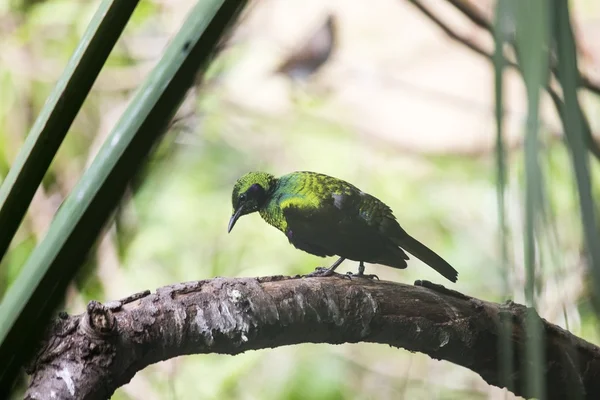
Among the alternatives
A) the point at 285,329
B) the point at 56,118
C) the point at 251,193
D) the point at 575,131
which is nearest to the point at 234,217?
the point at 251,193

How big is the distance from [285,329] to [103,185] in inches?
11.0

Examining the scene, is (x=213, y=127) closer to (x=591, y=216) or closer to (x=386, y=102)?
(x=386, y=102)

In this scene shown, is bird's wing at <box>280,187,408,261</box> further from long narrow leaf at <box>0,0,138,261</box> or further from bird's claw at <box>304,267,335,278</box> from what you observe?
long narrow leaf at <box>0,0,138,261</box>

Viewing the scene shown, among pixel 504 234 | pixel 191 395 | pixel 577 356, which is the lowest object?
pixel 191 395

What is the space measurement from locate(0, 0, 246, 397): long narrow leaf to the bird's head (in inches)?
11.0

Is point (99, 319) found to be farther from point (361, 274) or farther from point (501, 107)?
point (501, 107)

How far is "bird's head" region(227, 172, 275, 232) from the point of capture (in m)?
0.63

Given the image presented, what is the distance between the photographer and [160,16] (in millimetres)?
763

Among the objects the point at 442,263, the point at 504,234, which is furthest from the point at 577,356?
the point at 504,234

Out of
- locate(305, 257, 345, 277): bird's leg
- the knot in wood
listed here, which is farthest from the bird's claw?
the knot in wood

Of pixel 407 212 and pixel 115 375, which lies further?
pixel 407 212

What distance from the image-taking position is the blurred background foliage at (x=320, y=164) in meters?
0.60


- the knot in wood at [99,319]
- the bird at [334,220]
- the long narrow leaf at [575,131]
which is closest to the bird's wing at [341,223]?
the bird at [334,220]

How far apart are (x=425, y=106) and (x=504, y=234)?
0.54 m
